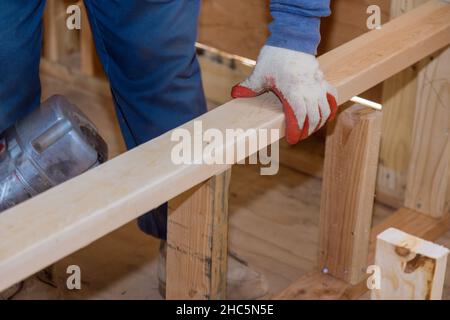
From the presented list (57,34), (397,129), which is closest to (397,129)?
(397,129)

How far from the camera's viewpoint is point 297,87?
5.80ft

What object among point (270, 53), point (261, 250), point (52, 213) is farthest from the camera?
point (261, 250)

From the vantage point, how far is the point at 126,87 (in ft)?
7.34

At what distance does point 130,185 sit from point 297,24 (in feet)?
1.62

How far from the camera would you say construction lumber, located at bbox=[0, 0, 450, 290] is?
4.63 feet

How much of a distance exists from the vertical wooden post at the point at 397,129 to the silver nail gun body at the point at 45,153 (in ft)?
3.21

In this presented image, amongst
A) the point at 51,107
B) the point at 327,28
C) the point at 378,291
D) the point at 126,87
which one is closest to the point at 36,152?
the point at 51,107

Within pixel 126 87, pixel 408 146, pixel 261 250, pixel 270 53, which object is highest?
pixel 270 53

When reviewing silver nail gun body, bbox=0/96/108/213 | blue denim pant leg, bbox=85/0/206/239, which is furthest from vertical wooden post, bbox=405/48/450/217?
→ silver nail gun body, bbox=0/96/108/213

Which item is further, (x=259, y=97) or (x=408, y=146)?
(x=408, y=146)

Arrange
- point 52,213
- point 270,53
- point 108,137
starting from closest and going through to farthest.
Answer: point 52,213 < point 270,53 < point 108,137

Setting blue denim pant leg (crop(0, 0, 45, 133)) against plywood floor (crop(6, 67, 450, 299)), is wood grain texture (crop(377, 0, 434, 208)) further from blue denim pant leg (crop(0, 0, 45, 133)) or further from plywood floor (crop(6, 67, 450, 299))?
blue denim pant leg (crop(0, 0, 45, 133))
